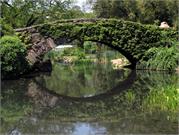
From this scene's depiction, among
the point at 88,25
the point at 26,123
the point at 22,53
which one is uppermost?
the point at 88,25

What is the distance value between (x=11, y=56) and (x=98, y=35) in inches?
261

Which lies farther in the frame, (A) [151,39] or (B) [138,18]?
(B) [138,18]

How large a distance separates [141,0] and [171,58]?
19326 mm

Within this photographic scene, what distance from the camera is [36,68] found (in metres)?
26.8

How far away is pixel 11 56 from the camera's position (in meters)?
20.1

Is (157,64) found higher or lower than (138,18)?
lower

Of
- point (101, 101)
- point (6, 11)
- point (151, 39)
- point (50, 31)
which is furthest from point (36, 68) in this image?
point (101, 101)

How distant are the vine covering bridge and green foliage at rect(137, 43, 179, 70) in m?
0.51

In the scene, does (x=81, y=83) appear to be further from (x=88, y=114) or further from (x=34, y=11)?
(x=34, y=11)

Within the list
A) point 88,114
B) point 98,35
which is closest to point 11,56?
point 98,35

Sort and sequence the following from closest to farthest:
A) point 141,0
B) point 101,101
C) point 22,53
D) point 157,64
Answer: point 101,101, point 22,53, point 157,64, point 141,0

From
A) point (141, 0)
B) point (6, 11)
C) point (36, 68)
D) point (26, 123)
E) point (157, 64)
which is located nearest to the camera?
point (26, 123)

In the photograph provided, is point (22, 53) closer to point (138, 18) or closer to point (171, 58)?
point (171, 58)

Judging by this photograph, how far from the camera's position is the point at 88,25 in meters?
24.5
